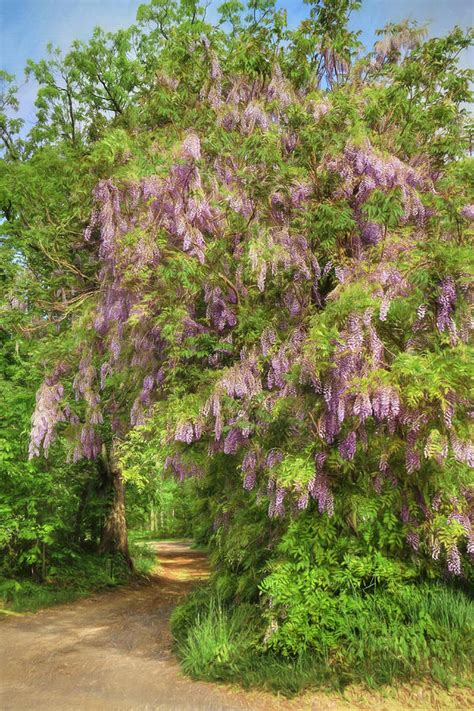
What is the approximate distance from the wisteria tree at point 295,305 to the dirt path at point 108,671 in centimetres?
76

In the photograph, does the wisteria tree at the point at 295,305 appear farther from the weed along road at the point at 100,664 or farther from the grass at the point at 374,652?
the weed along road at the point at 100,664

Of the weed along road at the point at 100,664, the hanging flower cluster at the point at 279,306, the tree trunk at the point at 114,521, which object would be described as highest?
the hanging flower cluster at the point at 279,306

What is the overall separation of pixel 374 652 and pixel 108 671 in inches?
114

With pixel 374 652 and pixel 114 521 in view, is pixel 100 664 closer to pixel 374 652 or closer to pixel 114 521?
pixel 374 652

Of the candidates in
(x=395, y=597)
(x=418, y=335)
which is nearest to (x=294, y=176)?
(x=418, y=335)

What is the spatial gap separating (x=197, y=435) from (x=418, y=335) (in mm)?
2615

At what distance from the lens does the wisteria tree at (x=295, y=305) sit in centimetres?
518

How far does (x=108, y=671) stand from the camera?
5953mm

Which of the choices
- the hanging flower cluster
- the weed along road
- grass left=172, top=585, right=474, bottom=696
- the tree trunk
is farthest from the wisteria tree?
the tree trunk

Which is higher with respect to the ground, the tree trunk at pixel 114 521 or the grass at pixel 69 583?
the tree trunk at pixel 114 521

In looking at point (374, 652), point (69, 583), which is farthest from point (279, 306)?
point (69, 583)

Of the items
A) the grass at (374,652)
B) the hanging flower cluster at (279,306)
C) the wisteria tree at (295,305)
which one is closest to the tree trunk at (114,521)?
the wisteria tree at (295,305)

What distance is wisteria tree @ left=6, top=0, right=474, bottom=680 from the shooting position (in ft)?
17.0

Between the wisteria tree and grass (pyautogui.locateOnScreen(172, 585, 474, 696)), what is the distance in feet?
0.75
